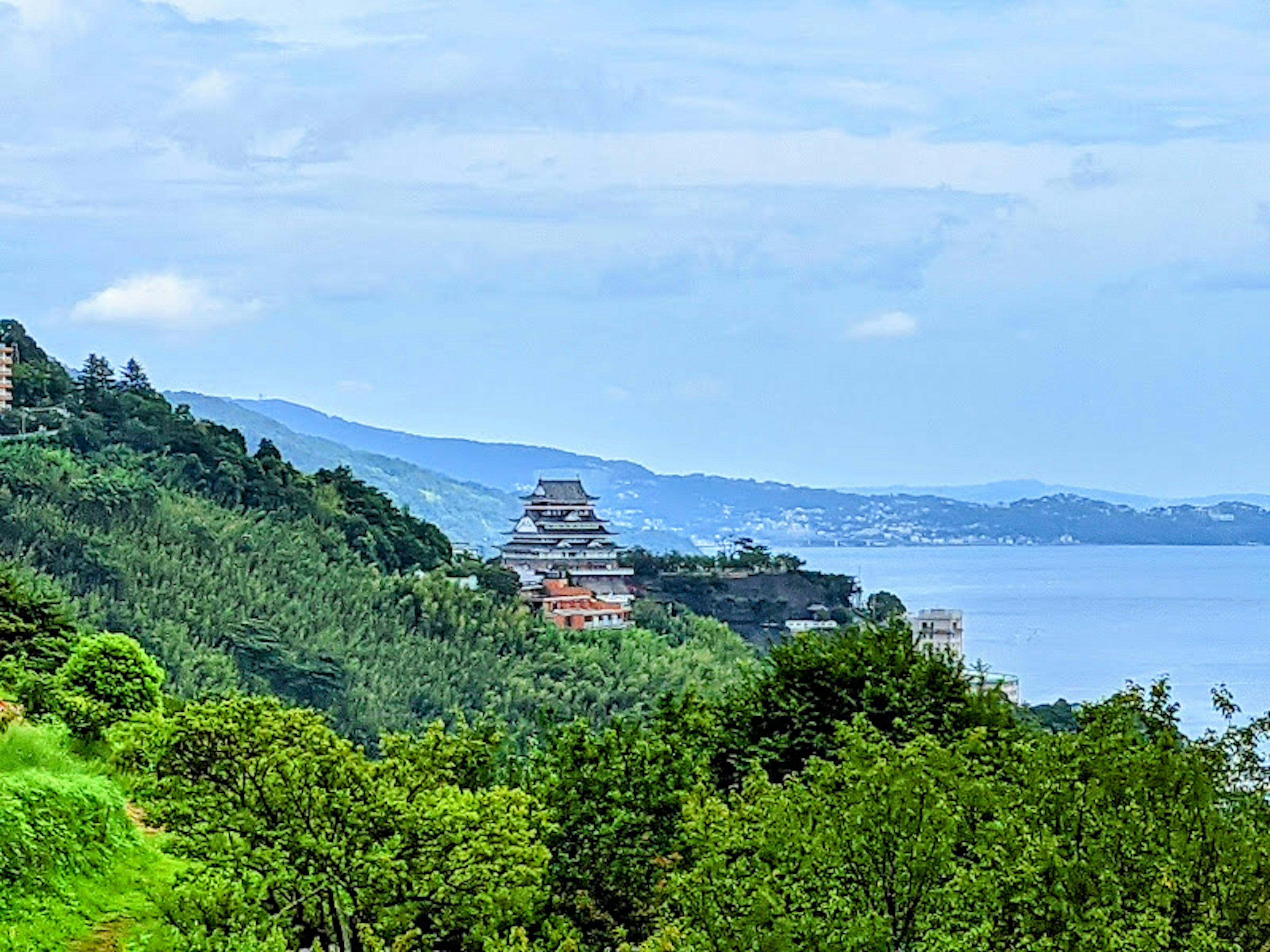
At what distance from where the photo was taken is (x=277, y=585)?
3234cm

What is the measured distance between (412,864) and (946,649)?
671 cm

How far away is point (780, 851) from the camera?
7.80 metres

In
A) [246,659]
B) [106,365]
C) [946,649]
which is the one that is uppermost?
[106,365]

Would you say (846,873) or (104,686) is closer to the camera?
(846,873)

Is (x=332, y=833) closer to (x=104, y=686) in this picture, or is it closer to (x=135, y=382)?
(x=104, y=686)

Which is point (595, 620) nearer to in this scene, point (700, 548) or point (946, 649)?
point (946, 649)

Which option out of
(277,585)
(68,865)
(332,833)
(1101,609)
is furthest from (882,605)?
(332,833)

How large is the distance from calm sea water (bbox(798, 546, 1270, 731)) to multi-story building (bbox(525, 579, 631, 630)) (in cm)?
976

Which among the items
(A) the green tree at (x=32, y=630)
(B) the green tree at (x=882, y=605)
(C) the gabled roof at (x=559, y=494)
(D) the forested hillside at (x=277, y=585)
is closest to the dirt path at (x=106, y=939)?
(A) the green tree at (x=32, y=630)

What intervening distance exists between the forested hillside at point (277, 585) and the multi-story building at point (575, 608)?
1013 mm

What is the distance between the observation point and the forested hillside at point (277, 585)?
29344mm

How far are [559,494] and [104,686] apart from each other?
31.2 meters

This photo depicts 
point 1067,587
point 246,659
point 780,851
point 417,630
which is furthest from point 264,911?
point 1067,587

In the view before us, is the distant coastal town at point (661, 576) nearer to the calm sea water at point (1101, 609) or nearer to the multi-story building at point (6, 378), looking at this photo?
the calm sea water at point (1101, 609)
